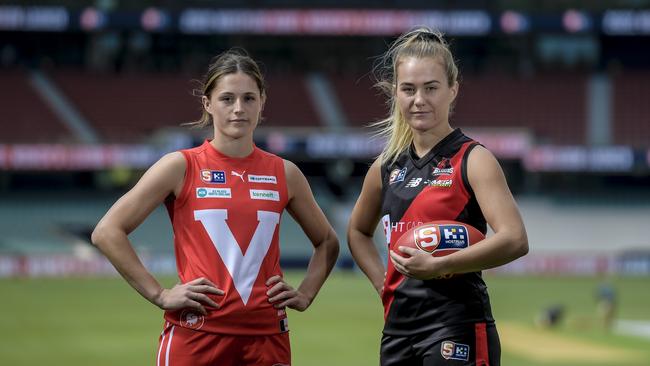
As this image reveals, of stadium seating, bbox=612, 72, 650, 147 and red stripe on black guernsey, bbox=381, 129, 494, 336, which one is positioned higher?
stadium seating, bbox=612, 72, 650, 147

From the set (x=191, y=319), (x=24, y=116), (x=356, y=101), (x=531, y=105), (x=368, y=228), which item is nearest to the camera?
(x=191, y=319)

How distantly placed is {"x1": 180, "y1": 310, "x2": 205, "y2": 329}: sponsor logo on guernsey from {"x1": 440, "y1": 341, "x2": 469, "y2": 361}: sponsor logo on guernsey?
1074 mm

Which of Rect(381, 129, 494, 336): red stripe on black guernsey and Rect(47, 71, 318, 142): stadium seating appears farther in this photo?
Rect(47, 71, 318, 142): stadium seating

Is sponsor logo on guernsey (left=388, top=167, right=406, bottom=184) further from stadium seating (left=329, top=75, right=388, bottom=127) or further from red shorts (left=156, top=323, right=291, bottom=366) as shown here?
stadium seating (left=329, top=75, right=388, bottom=127)

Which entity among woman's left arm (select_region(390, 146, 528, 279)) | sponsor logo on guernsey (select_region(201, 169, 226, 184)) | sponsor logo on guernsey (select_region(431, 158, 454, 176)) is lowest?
woman's left arm (select_region(390, 146, 528, 279))

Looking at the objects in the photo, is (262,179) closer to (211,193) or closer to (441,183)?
(211,193)

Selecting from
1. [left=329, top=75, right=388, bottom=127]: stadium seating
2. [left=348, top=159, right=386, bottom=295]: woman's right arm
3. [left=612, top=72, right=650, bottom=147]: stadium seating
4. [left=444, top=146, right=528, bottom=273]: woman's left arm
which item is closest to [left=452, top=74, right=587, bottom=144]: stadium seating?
[left=612, top=72, right=650, bottom=147]: stadium seating

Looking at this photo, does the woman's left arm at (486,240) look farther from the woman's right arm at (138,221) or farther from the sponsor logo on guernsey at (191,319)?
the woman's right arm at (138,221)

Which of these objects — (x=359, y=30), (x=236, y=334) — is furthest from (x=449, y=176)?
(x=359, y=30)

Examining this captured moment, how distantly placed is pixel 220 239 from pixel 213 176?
30 centimetres

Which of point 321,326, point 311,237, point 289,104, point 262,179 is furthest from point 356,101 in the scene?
point 262,179

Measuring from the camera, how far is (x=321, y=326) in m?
20.8

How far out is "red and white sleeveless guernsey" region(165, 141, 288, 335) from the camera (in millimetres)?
4988

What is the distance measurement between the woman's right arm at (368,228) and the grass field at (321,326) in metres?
9.92
